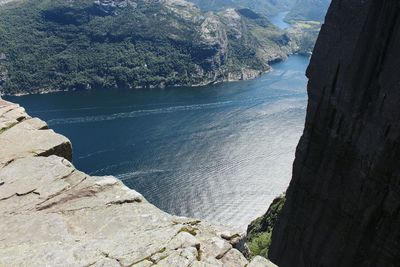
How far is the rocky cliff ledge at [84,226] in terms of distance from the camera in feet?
44.9

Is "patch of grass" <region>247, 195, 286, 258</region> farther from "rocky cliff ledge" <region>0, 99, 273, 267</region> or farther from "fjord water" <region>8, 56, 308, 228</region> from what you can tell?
"fjord water" <region>8, 56, 308, 228</region>

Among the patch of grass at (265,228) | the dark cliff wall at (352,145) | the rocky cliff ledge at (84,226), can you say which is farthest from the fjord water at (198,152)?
the rocky cliff ledge at (84,226)

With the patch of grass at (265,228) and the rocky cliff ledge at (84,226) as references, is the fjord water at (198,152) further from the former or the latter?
the rocky cliff ledge at (84,226)

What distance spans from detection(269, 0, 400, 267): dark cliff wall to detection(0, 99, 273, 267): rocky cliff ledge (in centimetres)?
1587

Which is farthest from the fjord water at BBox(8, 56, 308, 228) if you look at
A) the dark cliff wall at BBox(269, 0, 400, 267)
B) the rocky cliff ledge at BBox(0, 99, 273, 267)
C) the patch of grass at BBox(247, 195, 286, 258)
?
the rocky cliff ledge at BBox(0, 99, 273, 267)

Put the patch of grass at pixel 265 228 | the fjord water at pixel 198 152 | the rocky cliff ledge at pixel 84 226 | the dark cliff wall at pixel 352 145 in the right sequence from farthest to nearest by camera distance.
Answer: the fjord water at pixel 198 152 < the patch of grass at pixel 265 228 < the dark cliff wall at pixel 352 145 < the rocky cliff ledge at pixel 84 226

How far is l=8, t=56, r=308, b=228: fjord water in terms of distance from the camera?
399ft

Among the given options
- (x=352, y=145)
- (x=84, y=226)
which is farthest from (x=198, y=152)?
(x=84, y=226)

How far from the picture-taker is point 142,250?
1391 cm

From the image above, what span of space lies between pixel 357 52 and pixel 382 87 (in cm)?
272

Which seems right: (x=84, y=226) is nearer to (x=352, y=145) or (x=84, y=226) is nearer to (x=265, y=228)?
(x=352, y=145)

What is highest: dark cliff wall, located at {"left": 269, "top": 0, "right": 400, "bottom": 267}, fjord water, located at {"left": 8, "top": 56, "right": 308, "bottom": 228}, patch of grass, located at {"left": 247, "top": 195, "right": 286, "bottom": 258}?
dark cliff wall, located at {"left": 269, "top": 0, "right": 400, "bottom": 267}

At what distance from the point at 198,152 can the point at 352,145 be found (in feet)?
398

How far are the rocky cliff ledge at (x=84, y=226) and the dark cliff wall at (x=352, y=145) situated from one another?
625 inches
